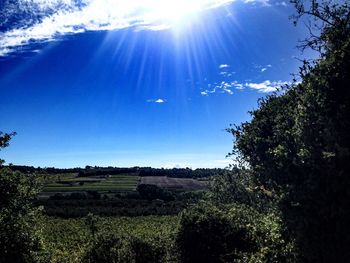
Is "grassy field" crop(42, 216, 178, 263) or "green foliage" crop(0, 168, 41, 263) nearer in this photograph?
"green foliage" crop(0, 168, 41, 263)

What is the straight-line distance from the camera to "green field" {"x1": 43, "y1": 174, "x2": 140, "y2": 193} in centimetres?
16023

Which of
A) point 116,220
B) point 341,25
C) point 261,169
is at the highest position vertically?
point 341,25

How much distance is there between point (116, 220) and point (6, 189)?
299ft

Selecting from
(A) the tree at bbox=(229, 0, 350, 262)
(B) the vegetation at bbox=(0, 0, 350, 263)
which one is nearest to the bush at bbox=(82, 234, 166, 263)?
(B) the vegetation at bbox=(0, 0, 350, 263)

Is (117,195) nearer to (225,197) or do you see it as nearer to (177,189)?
(177,189)

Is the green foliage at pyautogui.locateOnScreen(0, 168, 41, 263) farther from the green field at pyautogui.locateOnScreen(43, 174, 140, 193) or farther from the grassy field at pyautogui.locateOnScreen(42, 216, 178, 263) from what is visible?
the green field at pyautogui.locateOnScreen(43, 174, 140, 193)

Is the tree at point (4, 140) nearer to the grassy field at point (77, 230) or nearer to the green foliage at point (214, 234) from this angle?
the green foliage at point (214, 234)

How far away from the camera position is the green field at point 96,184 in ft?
526

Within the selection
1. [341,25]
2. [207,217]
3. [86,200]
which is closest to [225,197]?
[207,217]

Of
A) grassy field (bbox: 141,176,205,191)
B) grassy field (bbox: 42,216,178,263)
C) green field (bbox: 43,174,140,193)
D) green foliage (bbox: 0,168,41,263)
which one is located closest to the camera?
green foliage (bbox: 0,168,41,263)

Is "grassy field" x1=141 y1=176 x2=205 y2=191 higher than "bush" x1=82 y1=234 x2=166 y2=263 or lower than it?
higher

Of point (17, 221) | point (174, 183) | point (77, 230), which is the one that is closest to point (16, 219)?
point (17, 221)

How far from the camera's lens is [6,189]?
24.8 metres

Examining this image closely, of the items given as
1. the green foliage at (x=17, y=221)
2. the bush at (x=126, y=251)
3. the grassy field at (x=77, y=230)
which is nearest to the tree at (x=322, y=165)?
the green foliage at (x=17, y=221)
